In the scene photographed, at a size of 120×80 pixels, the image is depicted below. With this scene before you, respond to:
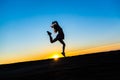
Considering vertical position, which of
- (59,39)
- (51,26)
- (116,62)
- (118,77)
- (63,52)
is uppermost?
(51,26)

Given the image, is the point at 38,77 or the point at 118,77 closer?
the point at 118,77

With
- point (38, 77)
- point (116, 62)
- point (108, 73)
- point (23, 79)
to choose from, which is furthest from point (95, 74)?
point (23, 79)

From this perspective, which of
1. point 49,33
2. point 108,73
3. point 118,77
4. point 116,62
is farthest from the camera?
point 49,33

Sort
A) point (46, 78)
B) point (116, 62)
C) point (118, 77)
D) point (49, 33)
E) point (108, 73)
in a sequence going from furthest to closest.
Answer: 1. point (49, 33)
2. point (116, 62)
3. point (46, 78)
4. point (108, 73)
5. point (118, 77)

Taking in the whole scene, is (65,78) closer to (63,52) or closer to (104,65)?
(104,65)

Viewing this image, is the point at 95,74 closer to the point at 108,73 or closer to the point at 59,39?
the point at 108,73

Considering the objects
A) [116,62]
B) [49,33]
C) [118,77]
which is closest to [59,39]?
[49,33]

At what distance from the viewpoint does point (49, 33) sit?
11.8 meters

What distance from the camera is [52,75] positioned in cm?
430

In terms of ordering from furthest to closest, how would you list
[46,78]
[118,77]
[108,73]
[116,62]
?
[116,62] < [46,78] < [108,73] < [118,77]

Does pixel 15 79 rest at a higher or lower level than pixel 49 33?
lower

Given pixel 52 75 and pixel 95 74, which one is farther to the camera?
pixel 52 75

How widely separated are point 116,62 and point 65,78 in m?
1.32

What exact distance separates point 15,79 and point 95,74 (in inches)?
69.0
